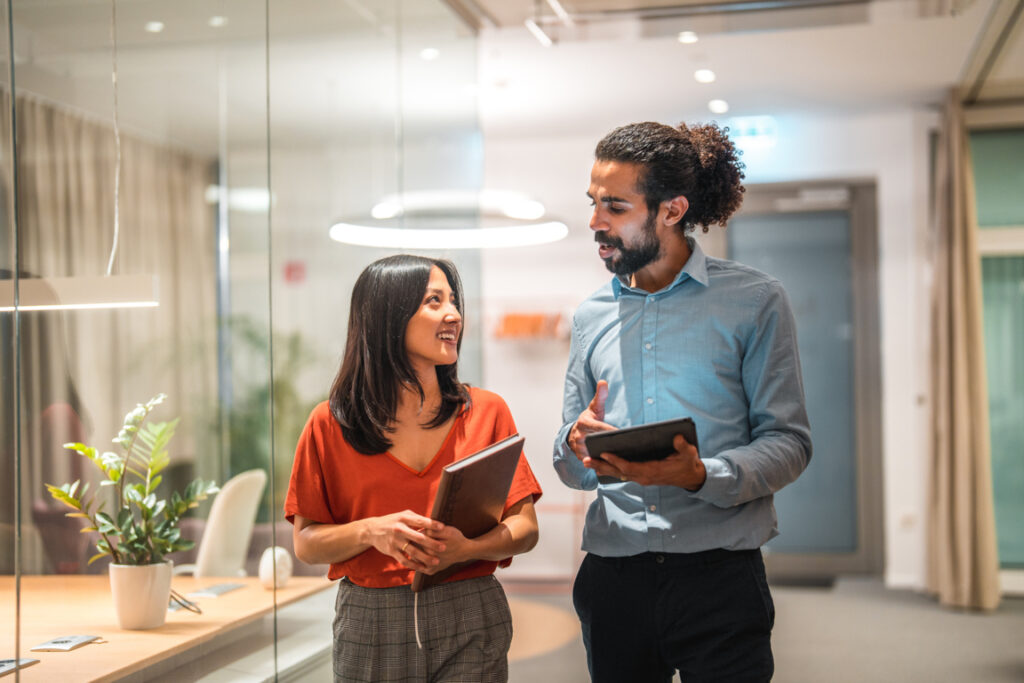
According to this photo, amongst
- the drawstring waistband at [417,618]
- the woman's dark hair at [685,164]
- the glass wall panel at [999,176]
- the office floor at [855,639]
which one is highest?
the glass wall panel at [999,176]

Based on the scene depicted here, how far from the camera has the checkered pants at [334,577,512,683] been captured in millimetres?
1649

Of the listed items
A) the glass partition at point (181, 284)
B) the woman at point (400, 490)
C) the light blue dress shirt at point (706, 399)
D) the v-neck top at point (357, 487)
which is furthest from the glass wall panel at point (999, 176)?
the v-neck top at point (357, 487)

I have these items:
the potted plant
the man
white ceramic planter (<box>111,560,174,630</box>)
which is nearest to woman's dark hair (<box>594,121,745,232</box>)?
the man

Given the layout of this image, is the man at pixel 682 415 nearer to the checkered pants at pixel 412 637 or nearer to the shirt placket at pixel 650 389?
the shirt placket at pixel 650 389

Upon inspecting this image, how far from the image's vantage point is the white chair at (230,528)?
2484 mm

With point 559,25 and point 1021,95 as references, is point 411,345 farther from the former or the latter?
point 1021,95

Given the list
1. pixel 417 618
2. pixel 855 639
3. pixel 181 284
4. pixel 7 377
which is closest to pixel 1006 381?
pixel 855 639

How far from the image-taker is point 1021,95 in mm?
5414

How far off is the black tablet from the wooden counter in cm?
118

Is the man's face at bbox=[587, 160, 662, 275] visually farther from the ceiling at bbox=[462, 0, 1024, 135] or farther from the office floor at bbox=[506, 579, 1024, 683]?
the ceiling at bbox=[462, 0, 1024, 135]

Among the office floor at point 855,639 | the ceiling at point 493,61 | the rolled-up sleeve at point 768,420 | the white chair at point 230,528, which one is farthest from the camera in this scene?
the office floor at point 855,639

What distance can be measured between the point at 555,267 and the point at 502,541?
462 cm

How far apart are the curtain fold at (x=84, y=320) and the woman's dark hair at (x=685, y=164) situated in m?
1.14

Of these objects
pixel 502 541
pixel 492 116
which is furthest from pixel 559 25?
pixel 502 541
